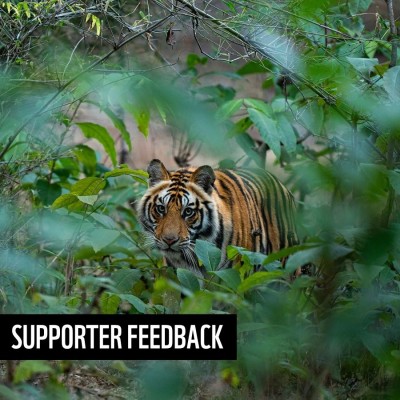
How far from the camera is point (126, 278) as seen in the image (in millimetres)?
3531

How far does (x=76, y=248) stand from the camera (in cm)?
330

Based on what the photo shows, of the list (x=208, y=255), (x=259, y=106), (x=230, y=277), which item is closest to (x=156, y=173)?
(x=259, y=106)

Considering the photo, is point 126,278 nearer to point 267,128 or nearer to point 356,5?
point 267,128

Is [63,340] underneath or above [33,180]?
underneath

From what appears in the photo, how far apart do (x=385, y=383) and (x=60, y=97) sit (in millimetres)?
1420

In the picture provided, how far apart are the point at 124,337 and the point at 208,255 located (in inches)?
40.9

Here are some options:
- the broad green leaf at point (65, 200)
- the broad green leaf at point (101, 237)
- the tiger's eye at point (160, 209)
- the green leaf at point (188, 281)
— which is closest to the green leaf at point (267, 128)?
the tiger's eye at point (160, 209)

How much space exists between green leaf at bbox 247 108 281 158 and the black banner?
8.51ft

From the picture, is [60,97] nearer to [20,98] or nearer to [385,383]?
[20,98]

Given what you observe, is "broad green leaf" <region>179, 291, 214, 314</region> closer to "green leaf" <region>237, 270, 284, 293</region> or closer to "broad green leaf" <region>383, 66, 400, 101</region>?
"green leaf" <region>237, 270, 284, 293</region>

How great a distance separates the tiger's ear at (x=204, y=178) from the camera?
435 cm

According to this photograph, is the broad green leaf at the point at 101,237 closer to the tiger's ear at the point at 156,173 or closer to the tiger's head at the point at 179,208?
the tiger's head at the point at 179,208

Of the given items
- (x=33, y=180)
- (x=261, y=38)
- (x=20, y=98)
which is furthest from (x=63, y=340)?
(x=33, y=180)

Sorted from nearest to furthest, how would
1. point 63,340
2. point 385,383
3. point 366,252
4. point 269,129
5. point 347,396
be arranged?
point 366,252 → point 63,340 → point 385,383 → point 347,396 → point 269,129
